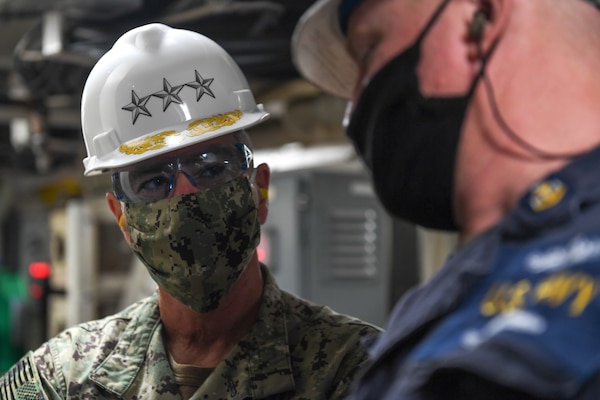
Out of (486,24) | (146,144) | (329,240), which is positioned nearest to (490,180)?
(486,24)

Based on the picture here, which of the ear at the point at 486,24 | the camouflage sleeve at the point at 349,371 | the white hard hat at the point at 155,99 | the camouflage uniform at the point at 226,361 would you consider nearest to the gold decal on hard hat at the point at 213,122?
the white hard hat at the point at 155,99

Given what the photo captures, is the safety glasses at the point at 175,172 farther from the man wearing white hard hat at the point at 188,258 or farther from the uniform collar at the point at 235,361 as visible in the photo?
the uniform collar at the point at 235,361

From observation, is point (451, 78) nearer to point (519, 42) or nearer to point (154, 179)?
point (519, 42)

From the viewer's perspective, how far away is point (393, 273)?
3.17 m

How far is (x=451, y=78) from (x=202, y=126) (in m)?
0.73

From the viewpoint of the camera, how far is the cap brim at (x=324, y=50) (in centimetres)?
118

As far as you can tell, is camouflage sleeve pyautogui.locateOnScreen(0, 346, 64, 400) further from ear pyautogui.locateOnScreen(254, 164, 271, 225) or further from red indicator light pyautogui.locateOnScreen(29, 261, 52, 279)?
red indicator light pyautogui.locateOnScreen(29, 261, 52, 279)

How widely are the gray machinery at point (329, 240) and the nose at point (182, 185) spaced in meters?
2.00

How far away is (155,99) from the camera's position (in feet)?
4.94

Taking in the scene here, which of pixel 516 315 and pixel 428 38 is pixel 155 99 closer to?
pixel 428 38

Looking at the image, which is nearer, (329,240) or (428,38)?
(428,38)

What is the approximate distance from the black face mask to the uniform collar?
0.59 m

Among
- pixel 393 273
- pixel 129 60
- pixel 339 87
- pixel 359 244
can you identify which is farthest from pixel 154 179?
pixel 359 244

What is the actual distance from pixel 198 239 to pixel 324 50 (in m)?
0.44
